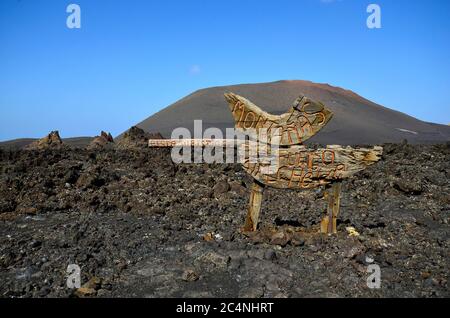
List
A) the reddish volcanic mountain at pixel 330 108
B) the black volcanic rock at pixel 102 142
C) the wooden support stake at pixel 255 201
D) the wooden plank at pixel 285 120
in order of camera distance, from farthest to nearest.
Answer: the reddish volcanic mountain at pixel 330 108, the black volcanic rock at pixel 102 142, the wooden support stake at pixel 255 201, the wooden plank at pixel 285 120

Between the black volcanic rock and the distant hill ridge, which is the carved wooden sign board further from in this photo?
the distant hill ridge

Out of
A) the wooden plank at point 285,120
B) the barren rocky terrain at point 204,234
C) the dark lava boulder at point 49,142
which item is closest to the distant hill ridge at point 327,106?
the dark lava boulder at point 49,142

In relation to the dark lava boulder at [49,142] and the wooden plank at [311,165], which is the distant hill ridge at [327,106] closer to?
the dark lava boulder at [49,142]

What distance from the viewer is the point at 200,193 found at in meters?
10.4

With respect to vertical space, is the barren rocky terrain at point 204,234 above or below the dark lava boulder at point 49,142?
below

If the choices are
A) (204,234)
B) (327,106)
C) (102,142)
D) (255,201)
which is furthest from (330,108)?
(204,234)

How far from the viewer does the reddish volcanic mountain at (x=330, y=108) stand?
26.3 m

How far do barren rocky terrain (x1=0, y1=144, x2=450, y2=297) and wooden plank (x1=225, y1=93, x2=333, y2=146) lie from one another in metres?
1.64

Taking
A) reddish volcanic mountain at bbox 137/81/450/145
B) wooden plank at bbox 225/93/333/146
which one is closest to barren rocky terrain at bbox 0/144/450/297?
wooden plank at bbox 225/93/333/146

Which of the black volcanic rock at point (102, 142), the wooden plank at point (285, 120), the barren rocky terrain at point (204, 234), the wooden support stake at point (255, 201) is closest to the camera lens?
the barren rocky terrain at point (204, 234)

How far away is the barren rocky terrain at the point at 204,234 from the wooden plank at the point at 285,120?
1.64 meters

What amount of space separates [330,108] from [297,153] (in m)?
24.9

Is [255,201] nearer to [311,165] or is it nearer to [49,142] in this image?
[311,165]
